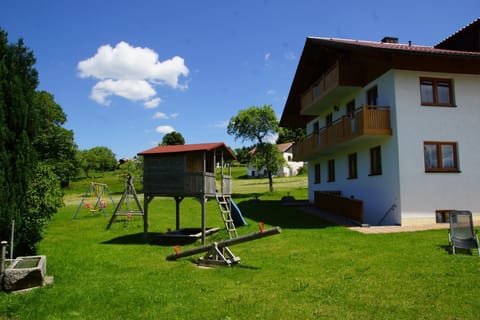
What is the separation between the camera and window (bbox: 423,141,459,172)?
17016 millimetres

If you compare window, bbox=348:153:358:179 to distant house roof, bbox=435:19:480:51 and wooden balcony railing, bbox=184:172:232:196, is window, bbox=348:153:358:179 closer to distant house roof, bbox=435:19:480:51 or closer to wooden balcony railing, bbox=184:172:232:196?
distant house roof, bbox=435:19:480:51

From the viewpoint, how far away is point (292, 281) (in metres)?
8.20

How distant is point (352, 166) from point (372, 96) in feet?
14.2

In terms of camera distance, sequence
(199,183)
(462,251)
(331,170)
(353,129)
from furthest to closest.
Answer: (331,170)
(353,129)
(199,183)
(462,251)

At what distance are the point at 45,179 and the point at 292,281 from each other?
729cm

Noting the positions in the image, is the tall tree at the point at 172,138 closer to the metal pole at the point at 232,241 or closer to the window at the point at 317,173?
the window at the point at 317,173

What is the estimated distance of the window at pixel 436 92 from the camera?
1738 cm

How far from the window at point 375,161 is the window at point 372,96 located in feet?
7.71

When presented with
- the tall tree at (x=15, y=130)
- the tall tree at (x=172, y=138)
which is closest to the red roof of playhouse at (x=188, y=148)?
the tall tree at (x=15, y=130)

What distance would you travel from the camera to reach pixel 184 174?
14.7 meters

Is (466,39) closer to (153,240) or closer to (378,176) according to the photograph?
(378,176)

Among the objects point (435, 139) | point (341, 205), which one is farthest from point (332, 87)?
A: point (341, 205)

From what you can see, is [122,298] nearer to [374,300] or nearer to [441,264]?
[374,300]

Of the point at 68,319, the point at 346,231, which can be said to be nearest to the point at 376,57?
the point at 346,231
